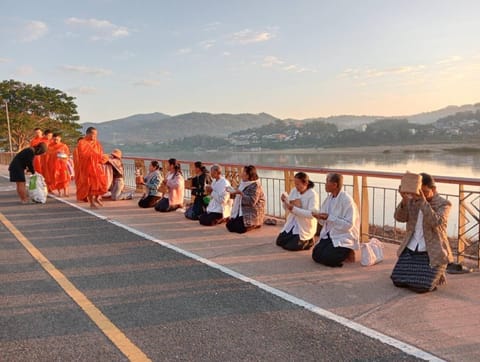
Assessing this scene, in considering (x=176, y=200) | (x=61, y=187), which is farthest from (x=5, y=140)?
(x=176, y=200)

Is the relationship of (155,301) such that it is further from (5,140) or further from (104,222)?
(5,140)

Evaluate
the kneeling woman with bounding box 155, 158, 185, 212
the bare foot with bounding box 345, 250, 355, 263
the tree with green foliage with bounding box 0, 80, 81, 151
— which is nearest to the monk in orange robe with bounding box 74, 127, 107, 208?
the kneeling woman with bounding box 155, 158, 185, 212

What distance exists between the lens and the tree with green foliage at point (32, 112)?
3831cm

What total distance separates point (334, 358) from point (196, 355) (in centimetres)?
97

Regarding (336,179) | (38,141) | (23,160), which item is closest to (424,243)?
(336,179)

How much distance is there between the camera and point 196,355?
3.04 m

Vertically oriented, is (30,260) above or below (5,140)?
below

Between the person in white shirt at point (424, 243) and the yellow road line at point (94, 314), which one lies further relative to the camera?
the person in white shirt at point (424, 243)

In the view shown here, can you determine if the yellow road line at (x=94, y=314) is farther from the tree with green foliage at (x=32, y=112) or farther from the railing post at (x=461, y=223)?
the tree with green foliage at (x=32, y=112)

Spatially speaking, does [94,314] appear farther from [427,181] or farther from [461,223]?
[461,223]

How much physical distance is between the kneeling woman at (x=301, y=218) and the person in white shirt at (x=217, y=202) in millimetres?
1766

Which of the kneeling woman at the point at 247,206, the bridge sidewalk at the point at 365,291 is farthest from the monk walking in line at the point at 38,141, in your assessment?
the kneeling woman at the point at 247,206

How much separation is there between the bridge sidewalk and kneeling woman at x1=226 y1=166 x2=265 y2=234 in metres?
0.16

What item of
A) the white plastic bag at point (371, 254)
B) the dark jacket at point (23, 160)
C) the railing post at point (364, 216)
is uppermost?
the dark jacket at point (23, 160)
